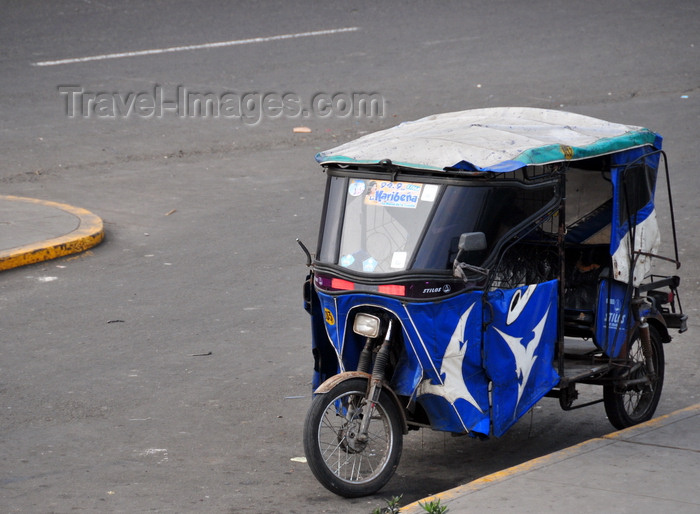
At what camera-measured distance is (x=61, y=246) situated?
424 inches

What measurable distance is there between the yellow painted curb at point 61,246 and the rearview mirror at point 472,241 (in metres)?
5.81

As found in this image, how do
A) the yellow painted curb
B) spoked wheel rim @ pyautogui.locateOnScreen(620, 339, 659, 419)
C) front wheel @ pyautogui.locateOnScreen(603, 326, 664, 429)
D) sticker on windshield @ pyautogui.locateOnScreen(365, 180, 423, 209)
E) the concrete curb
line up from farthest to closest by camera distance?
the yellow painted curb < spoked wheel rim @ pyautogui.locateOnScreen(620, 339, 659, 419) < front wheel @ pyautogui.locateOnScreen(603, 326, 664, 429) < sticker on windshield @ pyautogui.locateOnScreen(365, 180, 423, 209) < the concrete curb

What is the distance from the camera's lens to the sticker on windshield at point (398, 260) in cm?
606

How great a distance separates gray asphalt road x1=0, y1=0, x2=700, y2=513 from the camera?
6719 millimetres

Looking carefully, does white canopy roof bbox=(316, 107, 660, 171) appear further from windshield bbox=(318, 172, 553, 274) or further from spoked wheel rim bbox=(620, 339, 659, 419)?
spoked wheel rim bbox=(620, 339, 659, 419)

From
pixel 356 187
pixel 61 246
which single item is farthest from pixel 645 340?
pixel 61 246

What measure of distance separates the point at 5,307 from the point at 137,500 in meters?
3.94

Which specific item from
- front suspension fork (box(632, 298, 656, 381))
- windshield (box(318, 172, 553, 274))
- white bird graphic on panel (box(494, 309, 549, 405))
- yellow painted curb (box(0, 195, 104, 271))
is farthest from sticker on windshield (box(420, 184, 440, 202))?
yellow painted curb (box(0, 195, 104, 271))

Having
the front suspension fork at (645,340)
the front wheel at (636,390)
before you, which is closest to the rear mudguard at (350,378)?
the front wheel at (636,390)

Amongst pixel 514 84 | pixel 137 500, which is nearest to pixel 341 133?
pixel 514 84

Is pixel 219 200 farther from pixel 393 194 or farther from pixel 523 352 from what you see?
pixel 523 352

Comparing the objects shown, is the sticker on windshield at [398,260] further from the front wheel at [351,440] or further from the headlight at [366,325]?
the front wheel at [351,440]

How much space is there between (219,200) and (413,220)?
271 inches

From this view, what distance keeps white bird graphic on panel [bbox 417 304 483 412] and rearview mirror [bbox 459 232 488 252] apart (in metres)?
0.34
